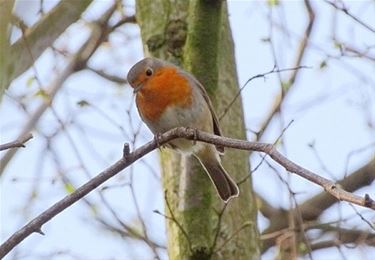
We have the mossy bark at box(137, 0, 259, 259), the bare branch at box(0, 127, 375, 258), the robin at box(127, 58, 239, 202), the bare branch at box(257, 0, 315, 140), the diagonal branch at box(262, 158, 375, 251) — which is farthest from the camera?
the bare branch at box(257, 0, 315, 140)

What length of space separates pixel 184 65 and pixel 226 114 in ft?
1.08

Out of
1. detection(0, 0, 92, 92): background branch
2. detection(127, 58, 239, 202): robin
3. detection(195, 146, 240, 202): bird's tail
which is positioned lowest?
detection(195, 146, 240, 202): bird's tail

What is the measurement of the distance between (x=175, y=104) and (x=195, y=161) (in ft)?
0.96

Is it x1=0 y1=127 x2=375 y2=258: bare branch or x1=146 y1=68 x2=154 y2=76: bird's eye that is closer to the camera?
x1=0 y1=127 x2=375 y2=258: bare branch

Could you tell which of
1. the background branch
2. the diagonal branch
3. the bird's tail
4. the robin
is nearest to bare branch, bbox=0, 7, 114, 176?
the background branch

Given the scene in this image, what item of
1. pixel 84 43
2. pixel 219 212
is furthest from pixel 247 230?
pixel 84 43

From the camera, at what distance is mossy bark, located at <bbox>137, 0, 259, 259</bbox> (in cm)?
409

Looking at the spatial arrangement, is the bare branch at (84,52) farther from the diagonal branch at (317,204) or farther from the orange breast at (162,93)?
the orange breast at (162,93)

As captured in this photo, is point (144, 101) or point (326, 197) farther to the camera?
point (326, 197)

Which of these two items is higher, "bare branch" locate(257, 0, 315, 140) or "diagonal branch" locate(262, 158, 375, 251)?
"bare branch" locate(257, 0, 315, 140)

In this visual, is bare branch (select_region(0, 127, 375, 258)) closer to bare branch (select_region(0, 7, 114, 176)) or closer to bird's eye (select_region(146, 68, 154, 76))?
bird's eye (select_region(146, 68, 154, 76))

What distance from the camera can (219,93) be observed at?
4484 millimetres

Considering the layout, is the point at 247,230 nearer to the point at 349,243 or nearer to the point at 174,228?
the point at 174,228

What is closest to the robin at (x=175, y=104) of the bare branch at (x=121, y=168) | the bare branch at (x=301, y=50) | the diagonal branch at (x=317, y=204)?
the bare branch at (x=121, y=168)
